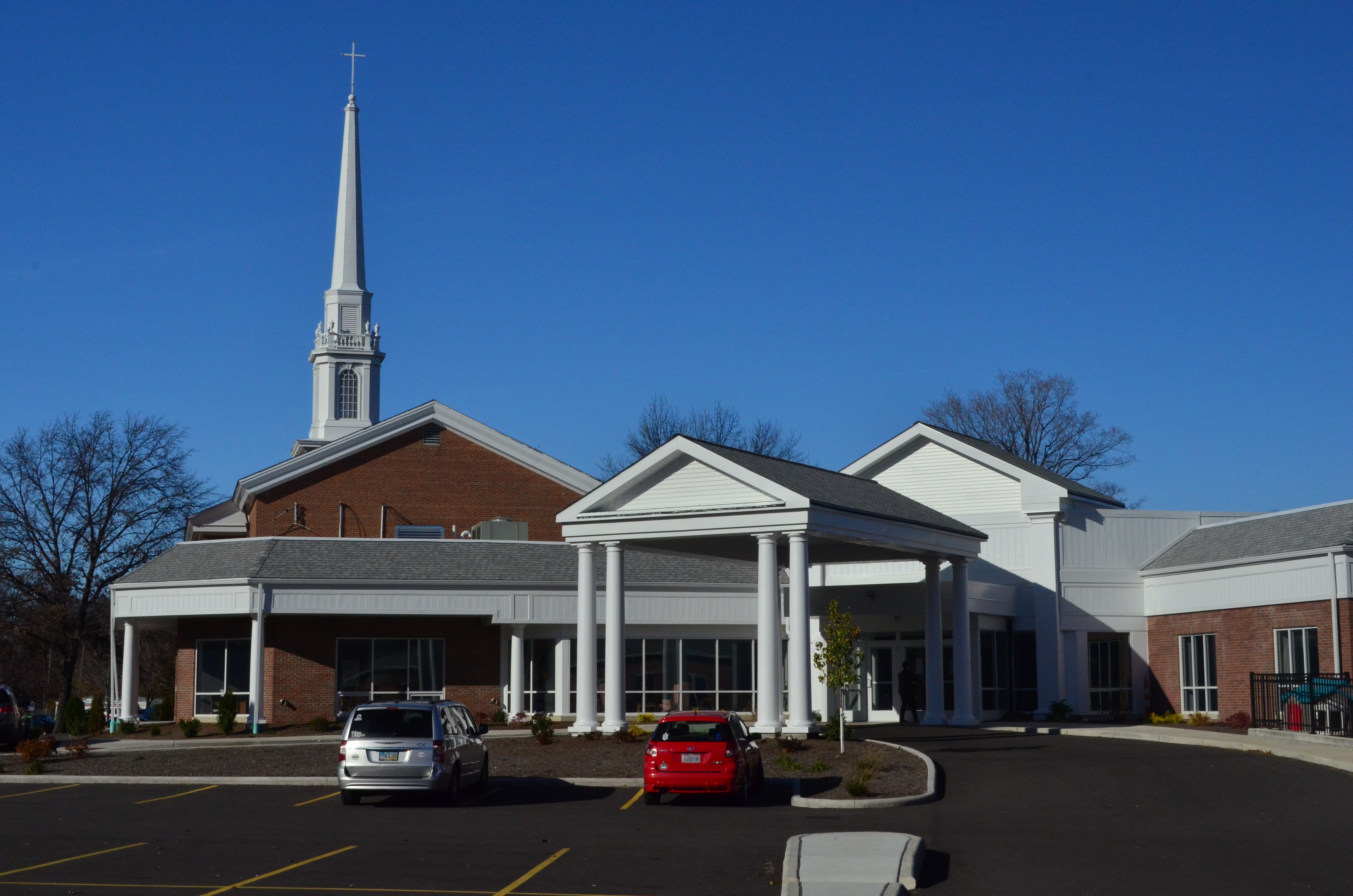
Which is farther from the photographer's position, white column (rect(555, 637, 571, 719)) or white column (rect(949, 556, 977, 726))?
white column (rect(555, 637, 571, 719))

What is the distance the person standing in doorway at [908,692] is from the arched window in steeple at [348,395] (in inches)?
1044

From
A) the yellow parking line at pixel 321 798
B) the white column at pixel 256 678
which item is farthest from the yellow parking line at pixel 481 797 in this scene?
the white column at pixel 256 678

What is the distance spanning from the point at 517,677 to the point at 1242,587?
18963 mm

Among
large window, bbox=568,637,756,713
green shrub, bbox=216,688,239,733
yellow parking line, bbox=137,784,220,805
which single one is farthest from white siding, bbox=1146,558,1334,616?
green shrub, bbox=216,688,239,733

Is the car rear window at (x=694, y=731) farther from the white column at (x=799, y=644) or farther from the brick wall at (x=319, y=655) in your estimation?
the brick wall at (x=319, y=655)

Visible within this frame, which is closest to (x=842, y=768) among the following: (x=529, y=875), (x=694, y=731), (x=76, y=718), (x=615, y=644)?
(x=694, y=731)

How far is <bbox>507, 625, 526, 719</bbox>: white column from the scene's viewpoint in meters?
40.5

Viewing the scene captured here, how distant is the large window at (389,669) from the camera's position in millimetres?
40688

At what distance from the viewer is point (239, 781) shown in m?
25.0

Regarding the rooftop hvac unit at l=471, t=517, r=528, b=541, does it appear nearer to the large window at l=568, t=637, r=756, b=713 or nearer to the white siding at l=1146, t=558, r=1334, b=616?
the large window at l=568, t=637, r=756, b=713

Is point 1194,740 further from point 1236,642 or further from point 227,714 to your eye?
point 227,714

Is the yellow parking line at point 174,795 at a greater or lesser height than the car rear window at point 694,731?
lesser

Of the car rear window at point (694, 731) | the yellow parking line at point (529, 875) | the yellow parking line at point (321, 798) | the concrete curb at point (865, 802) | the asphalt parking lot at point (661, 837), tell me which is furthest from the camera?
the yellow parking line at point (321, 798)

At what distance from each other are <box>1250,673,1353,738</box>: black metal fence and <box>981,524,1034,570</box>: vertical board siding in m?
7.81
